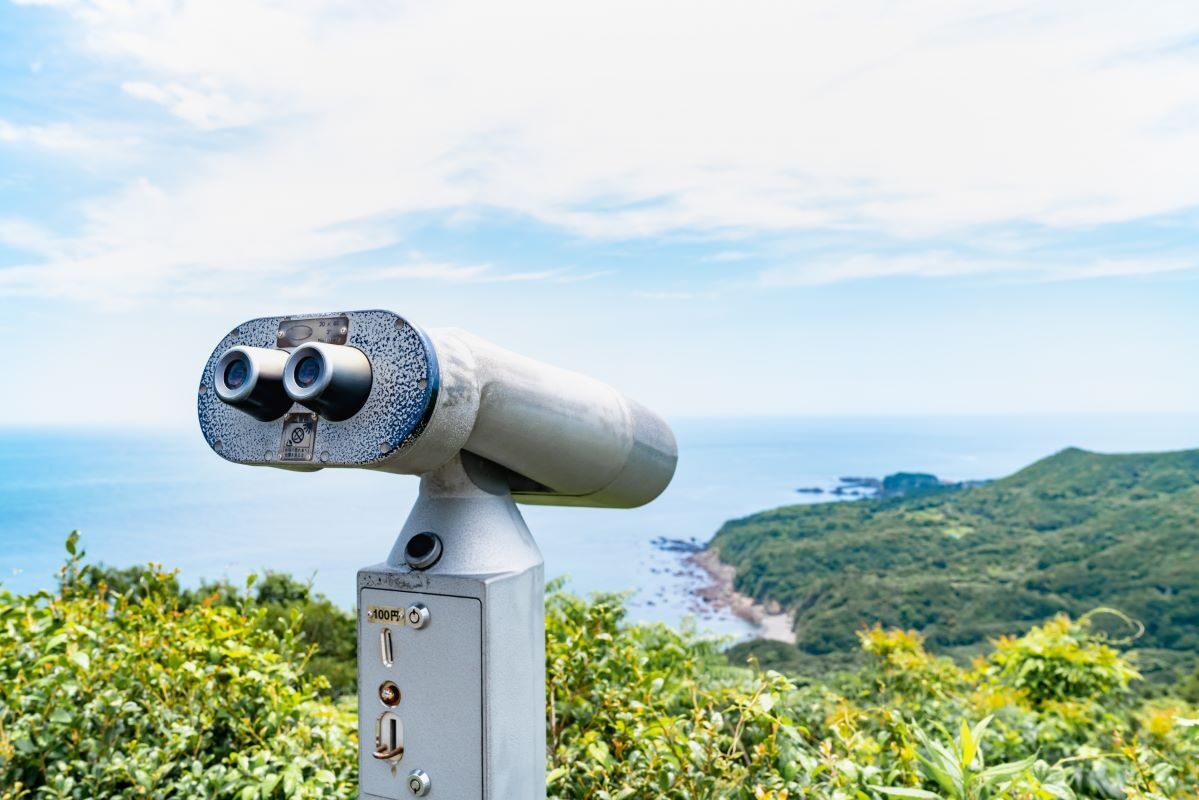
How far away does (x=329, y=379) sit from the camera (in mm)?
1276

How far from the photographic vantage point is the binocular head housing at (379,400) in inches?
51.5

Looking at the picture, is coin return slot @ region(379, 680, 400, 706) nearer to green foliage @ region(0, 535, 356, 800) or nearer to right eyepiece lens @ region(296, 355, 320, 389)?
right eyepiece lens @ region(296, 355, 320, 389)

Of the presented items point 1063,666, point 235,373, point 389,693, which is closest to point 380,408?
point 235,373

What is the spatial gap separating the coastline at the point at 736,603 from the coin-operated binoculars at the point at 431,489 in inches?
529

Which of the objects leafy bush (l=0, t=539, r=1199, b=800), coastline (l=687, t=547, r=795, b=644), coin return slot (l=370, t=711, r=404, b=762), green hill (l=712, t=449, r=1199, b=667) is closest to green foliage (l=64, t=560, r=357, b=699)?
leafy bush (l=0, t=539, r=1199, b=800)

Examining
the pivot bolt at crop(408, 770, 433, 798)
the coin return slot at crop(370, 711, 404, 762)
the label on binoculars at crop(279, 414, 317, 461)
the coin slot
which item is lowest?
the pivot bolt at crop(408, 770, 433, 798)

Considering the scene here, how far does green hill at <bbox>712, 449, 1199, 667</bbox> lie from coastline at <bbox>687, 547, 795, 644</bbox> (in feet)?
0.75

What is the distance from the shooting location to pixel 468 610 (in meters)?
1.42

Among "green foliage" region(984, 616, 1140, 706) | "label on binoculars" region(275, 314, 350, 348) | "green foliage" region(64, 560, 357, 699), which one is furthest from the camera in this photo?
"green foliage" region(64, 560, 357, 699)

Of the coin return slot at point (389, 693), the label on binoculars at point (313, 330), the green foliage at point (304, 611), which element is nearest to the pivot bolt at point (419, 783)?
the coin return slot at point (389, 693)

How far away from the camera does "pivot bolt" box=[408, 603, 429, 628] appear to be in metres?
1.44

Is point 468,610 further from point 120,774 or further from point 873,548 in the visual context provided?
point 873,548

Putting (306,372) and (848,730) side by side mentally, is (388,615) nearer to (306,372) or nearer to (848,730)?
(306,372)

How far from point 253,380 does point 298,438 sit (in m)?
0.12
